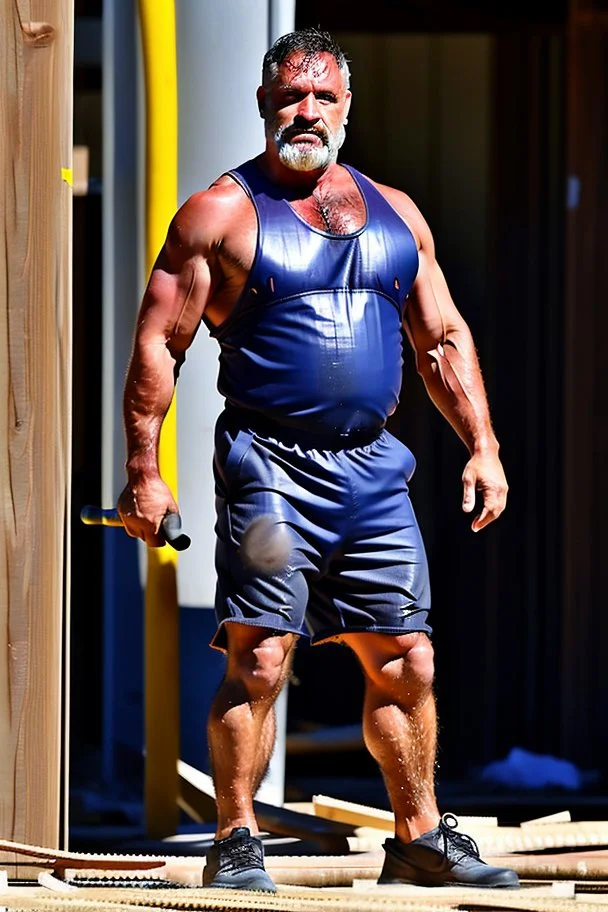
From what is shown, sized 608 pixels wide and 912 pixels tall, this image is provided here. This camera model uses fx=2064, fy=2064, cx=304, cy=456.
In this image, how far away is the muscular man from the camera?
4.39 m

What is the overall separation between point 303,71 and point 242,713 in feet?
4.57

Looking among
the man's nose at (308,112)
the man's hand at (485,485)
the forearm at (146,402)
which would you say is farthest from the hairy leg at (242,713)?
the man's nose at (308,112)

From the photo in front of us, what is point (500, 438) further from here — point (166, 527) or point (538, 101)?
point (166, 527)

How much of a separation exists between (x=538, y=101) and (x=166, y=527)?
3.50 meters

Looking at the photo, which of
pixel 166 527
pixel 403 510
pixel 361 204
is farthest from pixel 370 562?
pixel 361 204

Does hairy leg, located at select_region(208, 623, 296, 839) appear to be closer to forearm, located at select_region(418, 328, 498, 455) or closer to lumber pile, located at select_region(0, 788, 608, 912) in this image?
lumber pile, located at select_region(0, 788, 608, 912)

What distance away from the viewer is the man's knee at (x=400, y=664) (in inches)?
178

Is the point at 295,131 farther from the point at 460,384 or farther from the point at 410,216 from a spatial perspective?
the point at 460,384

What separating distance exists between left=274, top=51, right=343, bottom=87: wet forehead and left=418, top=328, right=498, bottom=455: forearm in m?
0.67

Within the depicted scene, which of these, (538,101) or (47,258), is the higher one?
(538,101)

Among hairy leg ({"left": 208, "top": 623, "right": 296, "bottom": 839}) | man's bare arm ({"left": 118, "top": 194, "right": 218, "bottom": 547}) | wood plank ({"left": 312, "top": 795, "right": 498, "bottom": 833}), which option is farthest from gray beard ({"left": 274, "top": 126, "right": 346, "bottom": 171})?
wood plank ({"left": 312, "top": 795, "right": 498, "bottom": 833})

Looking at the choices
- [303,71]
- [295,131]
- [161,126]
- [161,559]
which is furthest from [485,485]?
[161,126]

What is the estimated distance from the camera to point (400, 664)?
14.8ft

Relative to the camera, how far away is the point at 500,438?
744 cm
